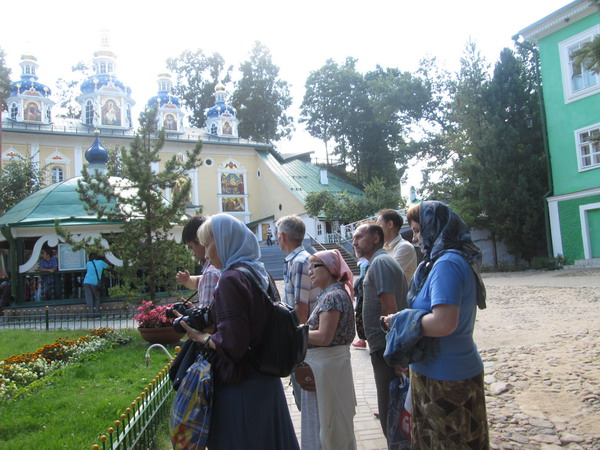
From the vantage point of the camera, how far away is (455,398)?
7.86ft

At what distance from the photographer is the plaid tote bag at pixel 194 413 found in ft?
7.38

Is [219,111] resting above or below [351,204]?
above

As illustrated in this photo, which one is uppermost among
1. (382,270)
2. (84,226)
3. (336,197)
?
(336,197)

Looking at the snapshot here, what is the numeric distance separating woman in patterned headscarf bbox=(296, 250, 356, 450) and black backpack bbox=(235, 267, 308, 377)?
2.27 feet

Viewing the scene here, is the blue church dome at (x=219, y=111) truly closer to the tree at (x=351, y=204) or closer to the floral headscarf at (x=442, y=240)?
the tree at (x=351, y=204)

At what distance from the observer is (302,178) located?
37.6 m

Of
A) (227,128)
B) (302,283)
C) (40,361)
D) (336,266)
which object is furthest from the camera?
(227,128)

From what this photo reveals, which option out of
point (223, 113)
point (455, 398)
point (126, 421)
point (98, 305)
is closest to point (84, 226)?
point (98, 305)

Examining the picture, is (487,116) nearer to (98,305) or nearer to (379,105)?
(379,105)

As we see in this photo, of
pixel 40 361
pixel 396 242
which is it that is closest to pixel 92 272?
pixel 40 361

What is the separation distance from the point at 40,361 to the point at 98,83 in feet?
108

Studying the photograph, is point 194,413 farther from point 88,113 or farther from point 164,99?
point 164,99

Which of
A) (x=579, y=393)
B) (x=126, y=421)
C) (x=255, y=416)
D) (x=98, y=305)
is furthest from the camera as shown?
(x=98, y=305)

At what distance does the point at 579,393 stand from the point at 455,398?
10.4 feet
